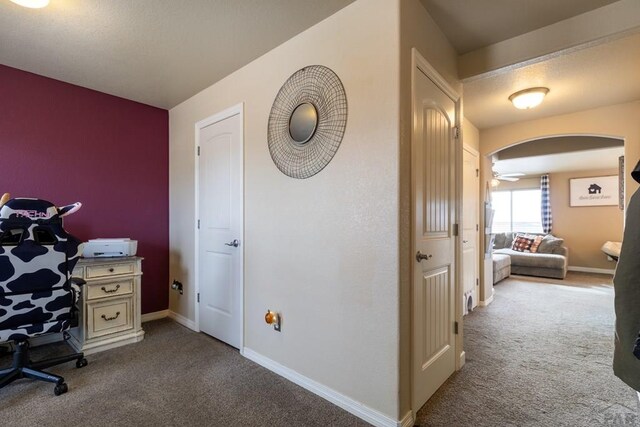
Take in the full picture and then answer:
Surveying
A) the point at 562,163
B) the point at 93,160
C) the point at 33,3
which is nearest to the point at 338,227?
the point at 33,3

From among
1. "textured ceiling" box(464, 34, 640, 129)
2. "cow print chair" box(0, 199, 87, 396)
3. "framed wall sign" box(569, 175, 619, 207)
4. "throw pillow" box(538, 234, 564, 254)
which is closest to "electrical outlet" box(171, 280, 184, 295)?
"cow print chair" box(0, 199, 87, 396)

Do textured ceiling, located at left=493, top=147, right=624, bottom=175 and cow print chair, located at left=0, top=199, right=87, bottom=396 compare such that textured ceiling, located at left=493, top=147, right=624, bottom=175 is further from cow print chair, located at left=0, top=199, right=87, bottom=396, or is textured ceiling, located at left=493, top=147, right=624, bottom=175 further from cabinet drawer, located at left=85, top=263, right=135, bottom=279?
cow print chair, located at left=0, top=199, right=87, bottom=396

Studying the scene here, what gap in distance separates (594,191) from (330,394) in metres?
7.90

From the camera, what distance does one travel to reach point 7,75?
2.58 m

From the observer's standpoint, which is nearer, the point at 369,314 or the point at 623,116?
the point at 369,314

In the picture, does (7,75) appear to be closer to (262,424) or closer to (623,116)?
(262,424)

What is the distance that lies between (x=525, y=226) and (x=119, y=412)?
908 cm

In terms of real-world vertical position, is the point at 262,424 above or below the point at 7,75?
below

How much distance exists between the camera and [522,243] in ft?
22.4

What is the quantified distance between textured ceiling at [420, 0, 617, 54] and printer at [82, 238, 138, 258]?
119 inches

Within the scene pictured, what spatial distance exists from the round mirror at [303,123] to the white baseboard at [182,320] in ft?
7.30

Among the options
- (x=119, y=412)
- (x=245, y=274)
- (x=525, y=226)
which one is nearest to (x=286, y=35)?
(x=245, y=274)

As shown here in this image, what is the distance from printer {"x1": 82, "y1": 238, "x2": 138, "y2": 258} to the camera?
270 centimetres

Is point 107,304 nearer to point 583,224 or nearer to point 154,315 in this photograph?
point 154,315
